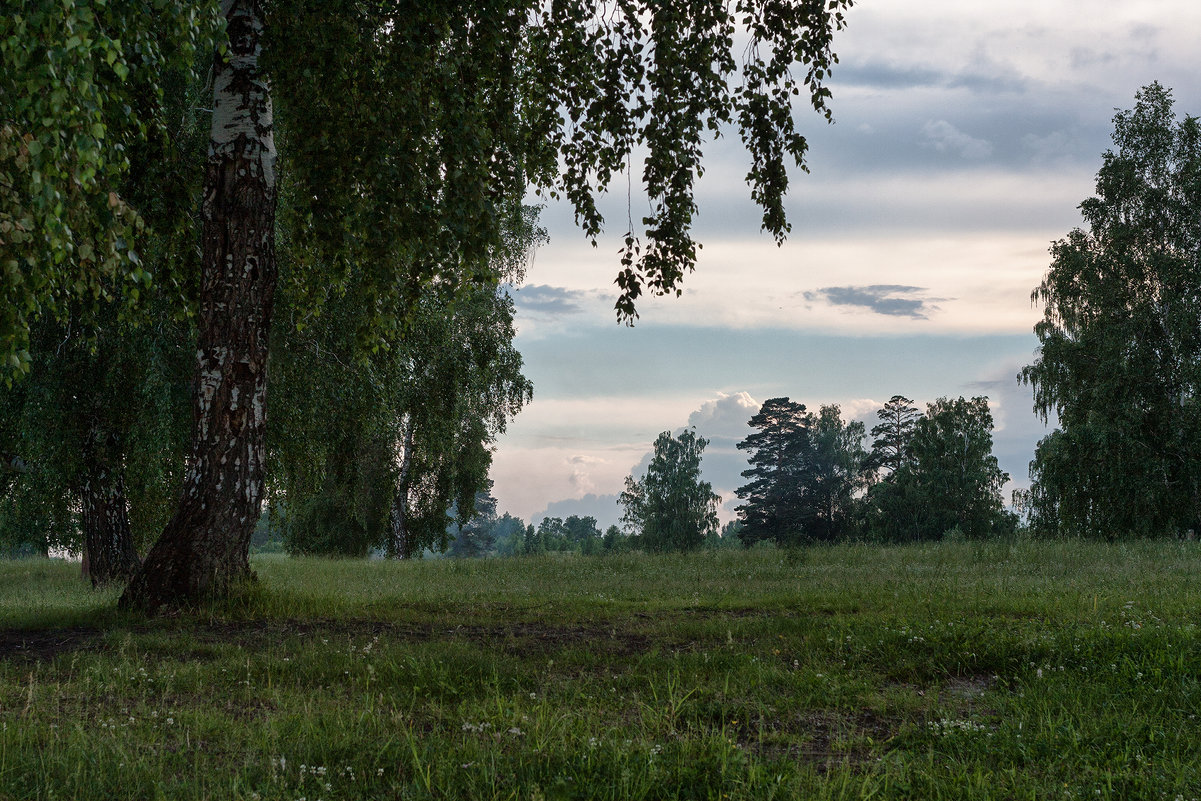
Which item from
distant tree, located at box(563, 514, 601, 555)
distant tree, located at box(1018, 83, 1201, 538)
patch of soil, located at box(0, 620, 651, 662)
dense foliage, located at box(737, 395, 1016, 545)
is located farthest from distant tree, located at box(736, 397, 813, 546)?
distant tree, located at box(563, 514, 601, 555)

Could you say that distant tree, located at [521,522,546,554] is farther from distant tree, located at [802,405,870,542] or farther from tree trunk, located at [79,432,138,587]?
tree trunk, located at [79,432,138,587]

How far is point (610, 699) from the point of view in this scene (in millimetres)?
5277

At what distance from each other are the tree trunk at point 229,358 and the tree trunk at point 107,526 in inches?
234

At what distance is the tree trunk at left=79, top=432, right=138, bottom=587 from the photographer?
14.0 meters

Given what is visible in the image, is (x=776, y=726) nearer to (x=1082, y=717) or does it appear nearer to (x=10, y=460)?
(x=1082, y=717)

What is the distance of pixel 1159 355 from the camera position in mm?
26938

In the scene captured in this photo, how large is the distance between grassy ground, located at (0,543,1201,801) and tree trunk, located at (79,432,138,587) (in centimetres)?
363

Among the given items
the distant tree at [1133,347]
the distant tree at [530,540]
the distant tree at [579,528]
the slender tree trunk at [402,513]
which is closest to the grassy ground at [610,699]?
the distant tree at [1133,347]

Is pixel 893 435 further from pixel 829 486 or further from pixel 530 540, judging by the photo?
pixel 530 540

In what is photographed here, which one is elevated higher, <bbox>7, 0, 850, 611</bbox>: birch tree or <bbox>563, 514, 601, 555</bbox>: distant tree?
<bbox>7, 0, 850, 611</bbox>: birch tree

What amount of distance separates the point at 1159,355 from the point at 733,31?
79.6 ft

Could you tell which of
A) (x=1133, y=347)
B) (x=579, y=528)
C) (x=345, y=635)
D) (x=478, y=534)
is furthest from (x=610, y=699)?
(x=579, y=528)

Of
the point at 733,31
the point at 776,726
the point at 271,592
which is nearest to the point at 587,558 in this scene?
the point at 271,592

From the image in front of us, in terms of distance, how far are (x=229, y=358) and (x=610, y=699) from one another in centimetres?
624
